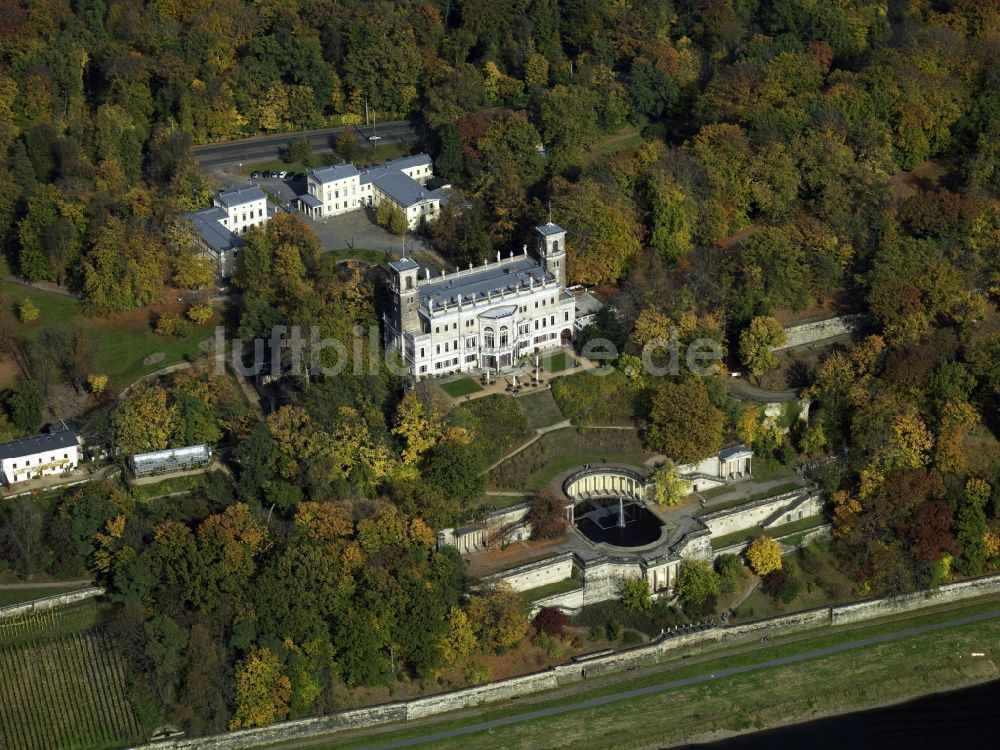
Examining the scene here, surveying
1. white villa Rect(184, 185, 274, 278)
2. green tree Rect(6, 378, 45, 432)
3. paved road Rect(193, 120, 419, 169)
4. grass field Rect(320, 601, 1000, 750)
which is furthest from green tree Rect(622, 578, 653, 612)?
paved road Rect(193, 120, 419, 169)

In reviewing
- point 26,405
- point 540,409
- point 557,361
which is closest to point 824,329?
point 557,361

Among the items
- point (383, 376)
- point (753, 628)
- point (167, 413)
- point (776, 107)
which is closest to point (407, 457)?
point (383, 376)

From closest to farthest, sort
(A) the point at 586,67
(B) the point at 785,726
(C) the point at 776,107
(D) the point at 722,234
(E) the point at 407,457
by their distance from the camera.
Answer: (B) the point at 785,726 < (E) the point at 407,457 < (D) the point at 722,234 < (C) the point at 776,107 < (A) the point at 586,67

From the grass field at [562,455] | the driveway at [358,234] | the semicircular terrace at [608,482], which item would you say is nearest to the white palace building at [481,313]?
the grass field at [562,455]

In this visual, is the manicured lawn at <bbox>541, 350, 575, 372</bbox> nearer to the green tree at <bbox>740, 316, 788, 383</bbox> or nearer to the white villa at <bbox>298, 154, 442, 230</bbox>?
the green tree at <bbox>740, 316, 788, 383</bbox>

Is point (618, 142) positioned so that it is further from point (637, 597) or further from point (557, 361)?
point (637, 597)

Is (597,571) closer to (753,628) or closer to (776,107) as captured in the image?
(753,628)
